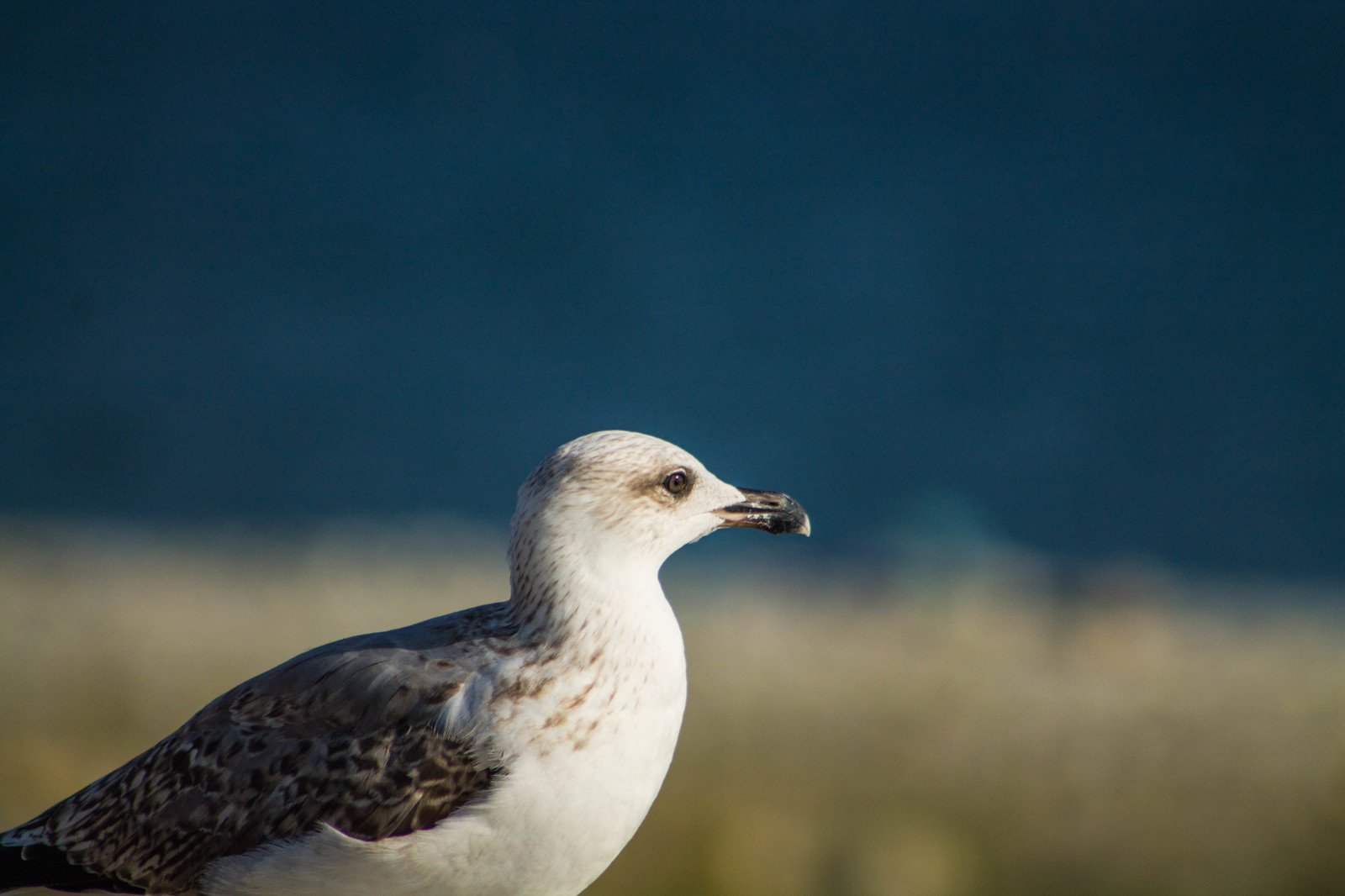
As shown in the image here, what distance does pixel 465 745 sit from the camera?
1653 millimetres

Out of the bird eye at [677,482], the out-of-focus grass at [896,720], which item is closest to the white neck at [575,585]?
the bird eye at [677,482]

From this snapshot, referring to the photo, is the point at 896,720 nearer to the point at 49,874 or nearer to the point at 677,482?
the point at 677,482

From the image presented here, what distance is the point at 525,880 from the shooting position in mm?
1653

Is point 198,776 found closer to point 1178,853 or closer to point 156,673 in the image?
point 156,673

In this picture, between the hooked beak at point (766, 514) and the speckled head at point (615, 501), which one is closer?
the speckled head at point (615, 501)

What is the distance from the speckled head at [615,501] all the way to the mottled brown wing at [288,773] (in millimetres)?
293

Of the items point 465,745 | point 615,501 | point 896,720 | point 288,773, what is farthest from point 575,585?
point 896,720

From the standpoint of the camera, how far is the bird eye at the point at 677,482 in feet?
6.11

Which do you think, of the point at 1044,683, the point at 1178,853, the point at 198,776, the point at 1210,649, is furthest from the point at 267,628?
the point at 1210,649

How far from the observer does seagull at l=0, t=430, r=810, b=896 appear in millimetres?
1630

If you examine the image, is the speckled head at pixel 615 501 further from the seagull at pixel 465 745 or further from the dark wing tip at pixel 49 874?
the dark wing tip at pixel 49 874

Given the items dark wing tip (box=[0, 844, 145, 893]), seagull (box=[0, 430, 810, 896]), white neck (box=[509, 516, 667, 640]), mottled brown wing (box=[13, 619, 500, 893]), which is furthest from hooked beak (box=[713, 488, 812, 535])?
dark wing tip (box=[0, 844, 145, 893])

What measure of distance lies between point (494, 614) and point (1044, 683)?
62.7 inches

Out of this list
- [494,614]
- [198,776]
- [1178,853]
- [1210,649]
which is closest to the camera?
[198,776]
